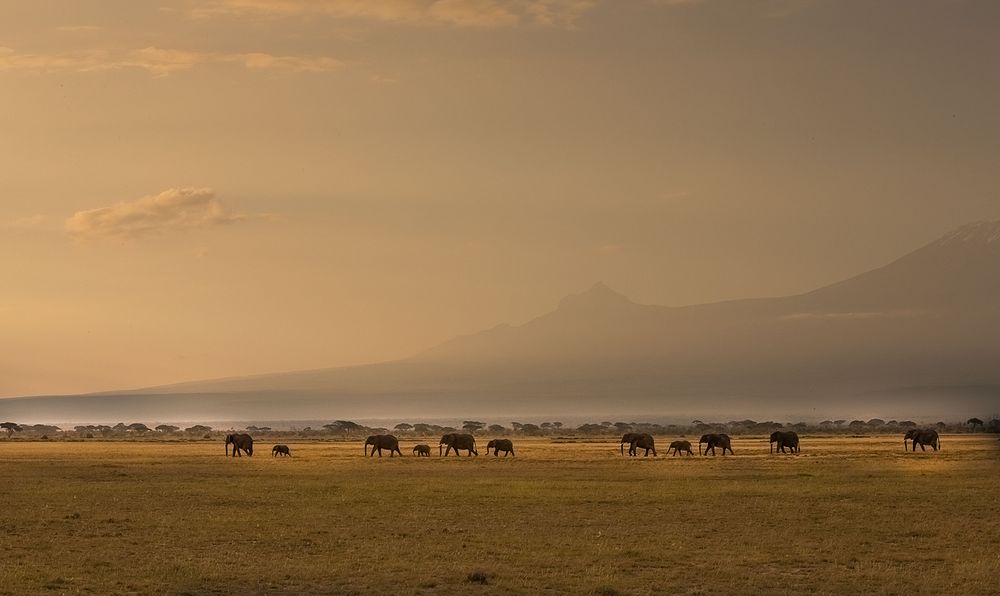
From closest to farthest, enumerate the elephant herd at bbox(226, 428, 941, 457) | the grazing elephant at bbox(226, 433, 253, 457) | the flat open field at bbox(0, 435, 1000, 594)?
the flat open field at bbox(0, 435, 1000, 594) < the elephant herd at bbox(226, 428, 941, 457) < the grazing elephant at bbox(226, 433, 253, 457)

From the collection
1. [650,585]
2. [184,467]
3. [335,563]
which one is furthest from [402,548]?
[184,467]

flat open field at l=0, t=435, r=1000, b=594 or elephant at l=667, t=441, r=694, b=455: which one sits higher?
elephant at l=667, t=441, r=694, b=455

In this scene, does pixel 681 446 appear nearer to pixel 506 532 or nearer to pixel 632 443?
pixel 632 443

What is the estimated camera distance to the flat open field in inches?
885

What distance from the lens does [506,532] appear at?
29.9 meters

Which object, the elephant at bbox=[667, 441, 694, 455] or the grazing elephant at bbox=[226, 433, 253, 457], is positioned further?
the grazing elephant at bbox=[226, 433, 253, 457]

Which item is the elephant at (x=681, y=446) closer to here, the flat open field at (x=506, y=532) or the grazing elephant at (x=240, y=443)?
the flat open field at (x=506, y=532)

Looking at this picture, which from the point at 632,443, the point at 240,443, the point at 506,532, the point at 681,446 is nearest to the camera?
the point at 506,532

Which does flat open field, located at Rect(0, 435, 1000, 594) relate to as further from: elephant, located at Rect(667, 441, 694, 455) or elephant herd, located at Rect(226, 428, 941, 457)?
elephant, located at Rect(667, 441, 694, 455)

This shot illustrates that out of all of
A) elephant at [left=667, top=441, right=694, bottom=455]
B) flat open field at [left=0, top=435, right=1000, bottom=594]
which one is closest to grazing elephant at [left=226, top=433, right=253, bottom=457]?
flat open field at [left=0, top=435, right=1000, bottom=594]

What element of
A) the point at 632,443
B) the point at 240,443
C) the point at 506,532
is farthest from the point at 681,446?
the point at 506,532

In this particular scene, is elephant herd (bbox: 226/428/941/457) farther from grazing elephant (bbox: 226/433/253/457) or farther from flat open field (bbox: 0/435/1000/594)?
flat open field (bbox: 0/435/1000/594)

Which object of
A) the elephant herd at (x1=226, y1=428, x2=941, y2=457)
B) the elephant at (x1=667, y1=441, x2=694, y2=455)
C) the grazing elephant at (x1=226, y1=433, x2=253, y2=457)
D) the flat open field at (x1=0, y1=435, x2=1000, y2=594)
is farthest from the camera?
the grazing elephant at (x1=226, y1=433, x2=253, y2=457)

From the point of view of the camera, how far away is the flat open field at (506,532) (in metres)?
22.5
